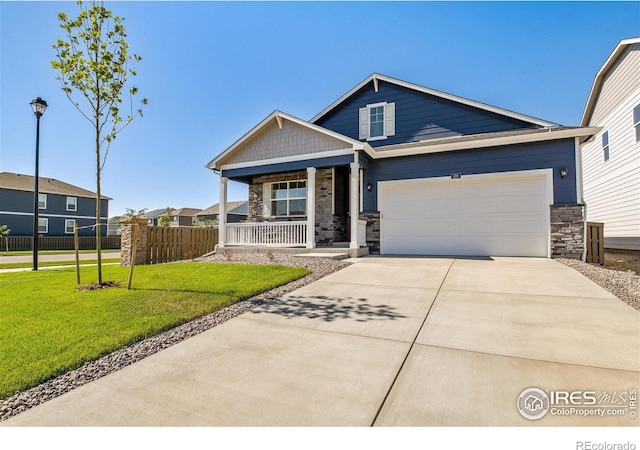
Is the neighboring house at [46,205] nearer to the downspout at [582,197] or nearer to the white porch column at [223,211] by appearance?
the white porch column at [223,211]

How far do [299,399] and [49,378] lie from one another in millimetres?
2116

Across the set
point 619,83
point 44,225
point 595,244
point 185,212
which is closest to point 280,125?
point 595,244

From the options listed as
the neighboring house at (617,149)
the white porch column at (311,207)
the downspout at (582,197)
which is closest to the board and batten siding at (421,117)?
the downspout at (582,197)

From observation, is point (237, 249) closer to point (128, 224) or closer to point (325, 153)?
point (128, 224)

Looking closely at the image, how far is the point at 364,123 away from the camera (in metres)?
12.0

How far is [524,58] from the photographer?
9156mm

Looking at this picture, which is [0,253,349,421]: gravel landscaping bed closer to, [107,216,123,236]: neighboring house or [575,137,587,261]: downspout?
[575,137,587,261]: downspout

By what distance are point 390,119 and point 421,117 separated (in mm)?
1142

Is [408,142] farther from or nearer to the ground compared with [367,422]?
farther from the ground

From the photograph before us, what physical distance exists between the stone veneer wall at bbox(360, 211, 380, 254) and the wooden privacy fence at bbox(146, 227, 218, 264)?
6337 mm

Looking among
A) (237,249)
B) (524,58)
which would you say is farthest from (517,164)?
(237,249)

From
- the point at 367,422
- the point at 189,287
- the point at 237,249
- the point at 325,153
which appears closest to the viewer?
the point at 367,422

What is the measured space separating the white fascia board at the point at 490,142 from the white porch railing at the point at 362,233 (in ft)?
7.75

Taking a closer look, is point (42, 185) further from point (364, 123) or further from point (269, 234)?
point (364, 123)
